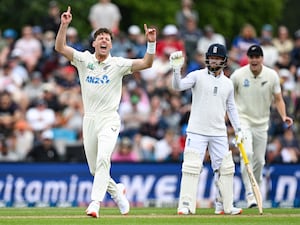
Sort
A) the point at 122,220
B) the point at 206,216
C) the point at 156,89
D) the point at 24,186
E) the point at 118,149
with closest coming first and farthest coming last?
the point at 122,220 < the point at 206,216 < the point at 24,186 < the point at 118,149 < the point at 156,89

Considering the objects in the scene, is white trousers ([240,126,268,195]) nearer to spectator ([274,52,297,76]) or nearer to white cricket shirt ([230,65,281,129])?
white cricket shirt ([230,65,281,129])

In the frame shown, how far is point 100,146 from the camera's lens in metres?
16.5

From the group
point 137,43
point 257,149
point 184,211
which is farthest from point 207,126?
point 137,43

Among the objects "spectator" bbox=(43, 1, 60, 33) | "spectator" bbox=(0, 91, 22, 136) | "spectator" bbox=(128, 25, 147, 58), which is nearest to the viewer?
"spectator" bbox=(0, 91, 22, 136)

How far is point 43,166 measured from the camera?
77.5 ft

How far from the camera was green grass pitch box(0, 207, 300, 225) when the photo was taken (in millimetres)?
15719

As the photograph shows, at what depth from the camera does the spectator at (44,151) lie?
24.7 m

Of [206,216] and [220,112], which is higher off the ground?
[220,112]

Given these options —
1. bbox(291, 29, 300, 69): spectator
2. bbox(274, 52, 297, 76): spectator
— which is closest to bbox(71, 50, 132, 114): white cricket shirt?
bbox(274, 52, 297, 76): spectator

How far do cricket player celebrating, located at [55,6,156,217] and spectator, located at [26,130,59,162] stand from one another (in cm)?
784

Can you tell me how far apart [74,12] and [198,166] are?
20361mm

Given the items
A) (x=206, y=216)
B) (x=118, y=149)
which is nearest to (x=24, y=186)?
(x=118, y=149)

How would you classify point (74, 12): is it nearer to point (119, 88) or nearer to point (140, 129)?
point (140, 129)

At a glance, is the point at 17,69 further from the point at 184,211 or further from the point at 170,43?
the point at 184,211
